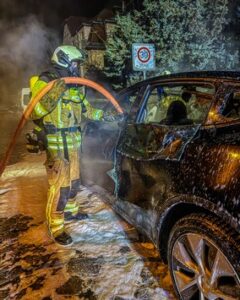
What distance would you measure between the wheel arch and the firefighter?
1342mm

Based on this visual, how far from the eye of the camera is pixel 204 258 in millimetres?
1905

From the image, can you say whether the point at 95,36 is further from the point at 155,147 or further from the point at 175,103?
the point at 155,147

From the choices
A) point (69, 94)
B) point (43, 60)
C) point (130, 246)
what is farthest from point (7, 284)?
point (43, 60)

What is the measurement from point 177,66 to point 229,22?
3.38 meters

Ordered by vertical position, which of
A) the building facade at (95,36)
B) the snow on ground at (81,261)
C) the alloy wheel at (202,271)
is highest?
the building facade at (95,36)

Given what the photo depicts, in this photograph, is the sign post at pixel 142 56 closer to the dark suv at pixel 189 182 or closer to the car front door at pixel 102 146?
the car front door at pixel 102 146

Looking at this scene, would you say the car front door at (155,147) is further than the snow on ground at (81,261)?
No

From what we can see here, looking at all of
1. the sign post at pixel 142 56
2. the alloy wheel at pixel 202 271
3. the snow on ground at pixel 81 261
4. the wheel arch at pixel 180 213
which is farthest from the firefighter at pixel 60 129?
the sign post at pixel 142 56

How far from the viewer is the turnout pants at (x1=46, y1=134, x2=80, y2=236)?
3199 millimetres

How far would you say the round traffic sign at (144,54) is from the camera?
6051mm

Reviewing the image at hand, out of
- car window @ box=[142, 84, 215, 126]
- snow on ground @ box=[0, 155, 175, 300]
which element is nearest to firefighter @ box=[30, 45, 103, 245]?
snow on ground @ box=[0, 155, 175, 300]

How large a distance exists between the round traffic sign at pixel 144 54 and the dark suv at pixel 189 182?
3.26m

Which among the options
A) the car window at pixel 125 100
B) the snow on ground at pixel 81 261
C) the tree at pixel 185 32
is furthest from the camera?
the tree at pixel 185 32

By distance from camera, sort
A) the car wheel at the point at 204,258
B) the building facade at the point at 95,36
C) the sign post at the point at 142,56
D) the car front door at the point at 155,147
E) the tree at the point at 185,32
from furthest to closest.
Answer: the building facade at the point at 95,36
the tree at the point at 185,32
the sign post at the point at 142,56
the car front door at the point at 155,147
the car wheel at the point at 204,258
